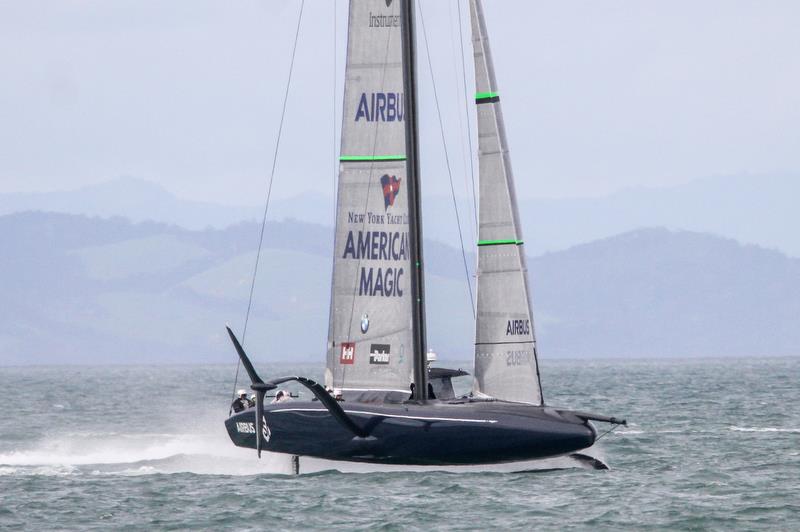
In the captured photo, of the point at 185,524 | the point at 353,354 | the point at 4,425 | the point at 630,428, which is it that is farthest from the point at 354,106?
the point at 4,425

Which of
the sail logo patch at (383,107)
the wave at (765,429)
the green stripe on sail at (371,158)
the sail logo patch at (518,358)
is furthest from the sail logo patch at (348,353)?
the wave at (765,429)

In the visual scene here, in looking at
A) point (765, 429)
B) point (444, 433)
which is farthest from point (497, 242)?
point (765, 429)

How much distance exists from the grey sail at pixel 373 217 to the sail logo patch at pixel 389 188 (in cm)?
2

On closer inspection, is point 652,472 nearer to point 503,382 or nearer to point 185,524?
point 503,382

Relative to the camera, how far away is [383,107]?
98.7ft

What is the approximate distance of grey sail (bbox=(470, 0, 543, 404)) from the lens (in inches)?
1199

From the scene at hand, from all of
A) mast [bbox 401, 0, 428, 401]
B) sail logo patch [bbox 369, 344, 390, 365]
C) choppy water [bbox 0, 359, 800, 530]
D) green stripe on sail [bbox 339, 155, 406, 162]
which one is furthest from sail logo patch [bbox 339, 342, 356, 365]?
green stripe on sail [bbox 339, 155, 406, 162]

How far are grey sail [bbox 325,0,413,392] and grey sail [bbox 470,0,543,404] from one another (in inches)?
65.0

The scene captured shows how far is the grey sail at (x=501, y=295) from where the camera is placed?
1199 inches

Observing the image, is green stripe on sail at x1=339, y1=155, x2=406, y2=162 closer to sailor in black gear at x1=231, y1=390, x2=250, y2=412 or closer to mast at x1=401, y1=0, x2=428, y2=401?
mast at x1=401, y1=0, x2=428, y2=401

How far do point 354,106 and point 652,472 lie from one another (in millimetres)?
9604

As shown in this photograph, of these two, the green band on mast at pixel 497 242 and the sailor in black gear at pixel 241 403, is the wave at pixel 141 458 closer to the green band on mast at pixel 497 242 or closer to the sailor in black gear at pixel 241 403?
the sailor in black gear at pixel 241 403

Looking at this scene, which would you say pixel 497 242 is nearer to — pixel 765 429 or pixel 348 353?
pixel 348 353

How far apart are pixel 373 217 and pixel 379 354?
2.68m
